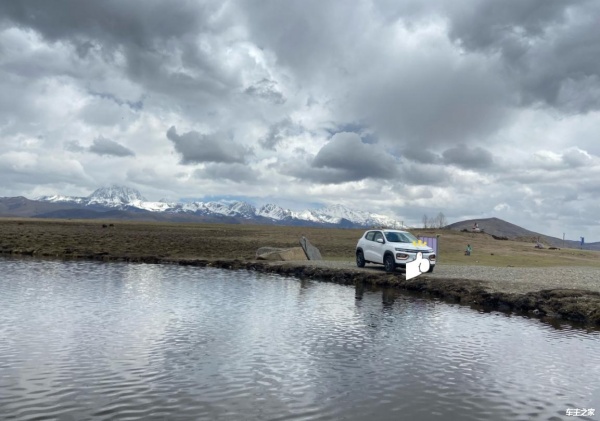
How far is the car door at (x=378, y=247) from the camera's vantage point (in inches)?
1117

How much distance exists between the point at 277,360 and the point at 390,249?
17.9m

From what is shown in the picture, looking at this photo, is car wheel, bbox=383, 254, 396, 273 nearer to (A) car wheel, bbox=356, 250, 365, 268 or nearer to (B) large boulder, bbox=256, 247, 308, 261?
(A) car wheel, bbox=356, 250, 365, 268

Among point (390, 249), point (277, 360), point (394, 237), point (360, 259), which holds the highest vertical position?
point (394, 237)

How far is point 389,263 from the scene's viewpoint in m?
27.4

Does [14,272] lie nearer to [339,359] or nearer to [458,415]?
[339,359]

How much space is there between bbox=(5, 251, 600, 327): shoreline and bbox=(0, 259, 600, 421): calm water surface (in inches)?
78.8

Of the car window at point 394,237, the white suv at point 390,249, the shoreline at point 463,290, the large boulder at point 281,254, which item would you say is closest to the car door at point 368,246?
the white suv at point 390,249

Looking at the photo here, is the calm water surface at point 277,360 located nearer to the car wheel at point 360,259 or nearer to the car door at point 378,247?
the car door at point 378,247

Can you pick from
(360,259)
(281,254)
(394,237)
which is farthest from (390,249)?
(281,254)

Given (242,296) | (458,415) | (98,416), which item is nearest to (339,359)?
(458,415)

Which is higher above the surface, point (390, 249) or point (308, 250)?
point (390, 249)

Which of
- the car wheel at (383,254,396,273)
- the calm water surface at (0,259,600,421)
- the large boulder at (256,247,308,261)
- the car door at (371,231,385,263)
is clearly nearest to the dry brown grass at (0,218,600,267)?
the large boulder at (256,247,308,261)

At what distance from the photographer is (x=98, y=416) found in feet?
23.1

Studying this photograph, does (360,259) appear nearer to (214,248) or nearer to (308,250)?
(308,250)
